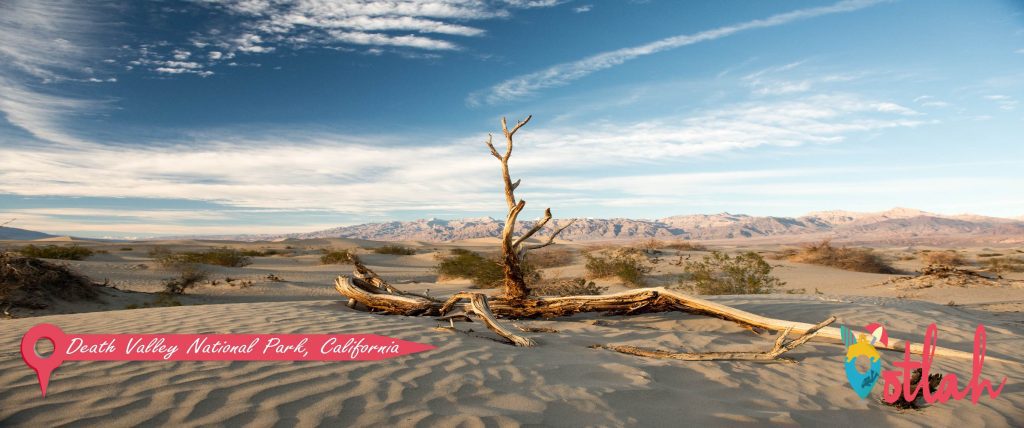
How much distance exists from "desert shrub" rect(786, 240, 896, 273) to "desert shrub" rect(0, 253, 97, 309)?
82.9 feet

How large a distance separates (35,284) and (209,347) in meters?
9.10

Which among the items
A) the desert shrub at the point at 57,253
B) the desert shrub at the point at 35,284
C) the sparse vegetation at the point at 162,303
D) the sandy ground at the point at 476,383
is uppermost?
the sandy ground at the point at 476,383

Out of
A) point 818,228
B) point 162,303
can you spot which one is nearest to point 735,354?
point 162,303

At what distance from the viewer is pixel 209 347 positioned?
4039mm

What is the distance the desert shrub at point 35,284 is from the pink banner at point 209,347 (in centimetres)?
676

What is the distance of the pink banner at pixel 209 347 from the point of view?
141 inches

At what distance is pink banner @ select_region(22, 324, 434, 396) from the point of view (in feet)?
11.8

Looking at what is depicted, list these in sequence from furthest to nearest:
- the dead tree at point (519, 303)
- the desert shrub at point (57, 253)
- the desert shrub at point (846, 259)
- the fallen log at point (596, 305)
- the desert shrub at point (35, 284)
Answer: the desert shrub at point (846, 259)
the desert shrub at point (57, 253)
the desert shrub at point (35, 284)
the fallen log at point (596, 305)
the dead tree at point (519, 303)

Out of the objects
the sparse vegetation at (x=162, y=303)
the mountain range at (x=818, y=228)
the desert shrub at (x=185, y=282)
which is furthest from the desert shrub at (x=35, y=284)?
the mountain range at (x=818, y=228)

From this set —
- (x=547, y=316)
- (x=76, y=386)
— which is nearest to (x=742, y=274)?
(x=547, y=316)

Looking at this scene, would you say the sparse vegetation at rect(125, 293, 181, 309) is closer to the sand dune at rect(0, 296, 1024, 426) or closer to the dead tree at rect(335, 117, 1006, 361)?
the dead tree at rect(335, 117, 1006, 361)

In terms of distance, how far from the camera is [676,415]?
10.1ft

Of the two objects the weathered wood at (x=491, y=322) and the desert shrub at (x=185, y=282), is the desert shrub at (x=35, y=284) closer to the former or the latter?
the desert shrub at (x=185, y=282)

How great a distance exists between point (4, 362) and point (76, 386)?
3.17ft
